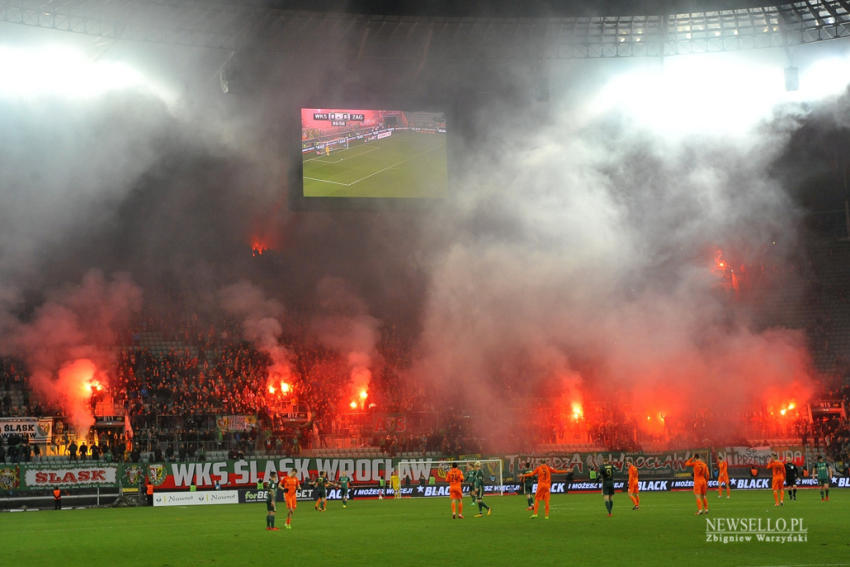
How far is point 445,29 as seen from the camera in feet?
134

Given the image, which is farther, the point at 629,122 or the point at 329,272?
the point at 329,272

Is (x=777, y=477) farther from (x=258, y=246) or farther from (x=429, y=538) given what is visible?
(x=258, y=246)

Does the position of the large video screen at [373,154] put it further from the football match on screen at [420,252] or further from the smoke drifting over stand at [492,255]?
the smoke drifting over stand at [492,255]

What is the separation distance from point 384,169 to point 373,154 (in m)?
0.77

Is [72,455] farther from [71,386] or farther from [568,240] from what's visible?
[568,240]

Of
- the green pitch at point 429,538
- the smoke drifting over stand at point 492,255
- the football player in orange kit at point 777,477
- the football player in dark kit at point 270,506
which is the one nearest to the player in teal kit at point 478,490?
the green pitch at point 429,538

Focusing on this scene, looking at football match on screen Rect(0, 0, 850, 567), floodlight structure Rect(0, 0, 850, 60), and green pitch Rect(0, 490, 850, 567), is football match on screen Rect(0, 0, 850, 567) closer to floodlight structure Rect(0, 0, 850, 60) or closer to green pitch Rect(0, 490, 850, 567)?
floodlight structure Rect(0, 0, 850, 60)

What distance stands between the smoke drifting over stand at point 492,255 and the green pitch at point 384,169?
2.82m

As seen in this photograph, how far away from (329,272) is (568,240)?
14754 mm

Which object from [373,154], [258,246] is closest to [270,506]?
[373,154]

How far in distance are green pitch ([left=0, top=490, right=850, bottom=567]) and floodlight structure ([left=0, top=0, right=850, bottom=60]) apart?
60.4ft

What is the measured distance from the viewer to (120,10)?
3628cm

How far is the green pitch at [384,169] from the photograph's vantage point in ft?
130

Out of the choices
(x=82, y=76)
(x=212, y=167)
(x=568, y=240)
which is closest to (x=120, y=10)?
(x=82, y=76)
